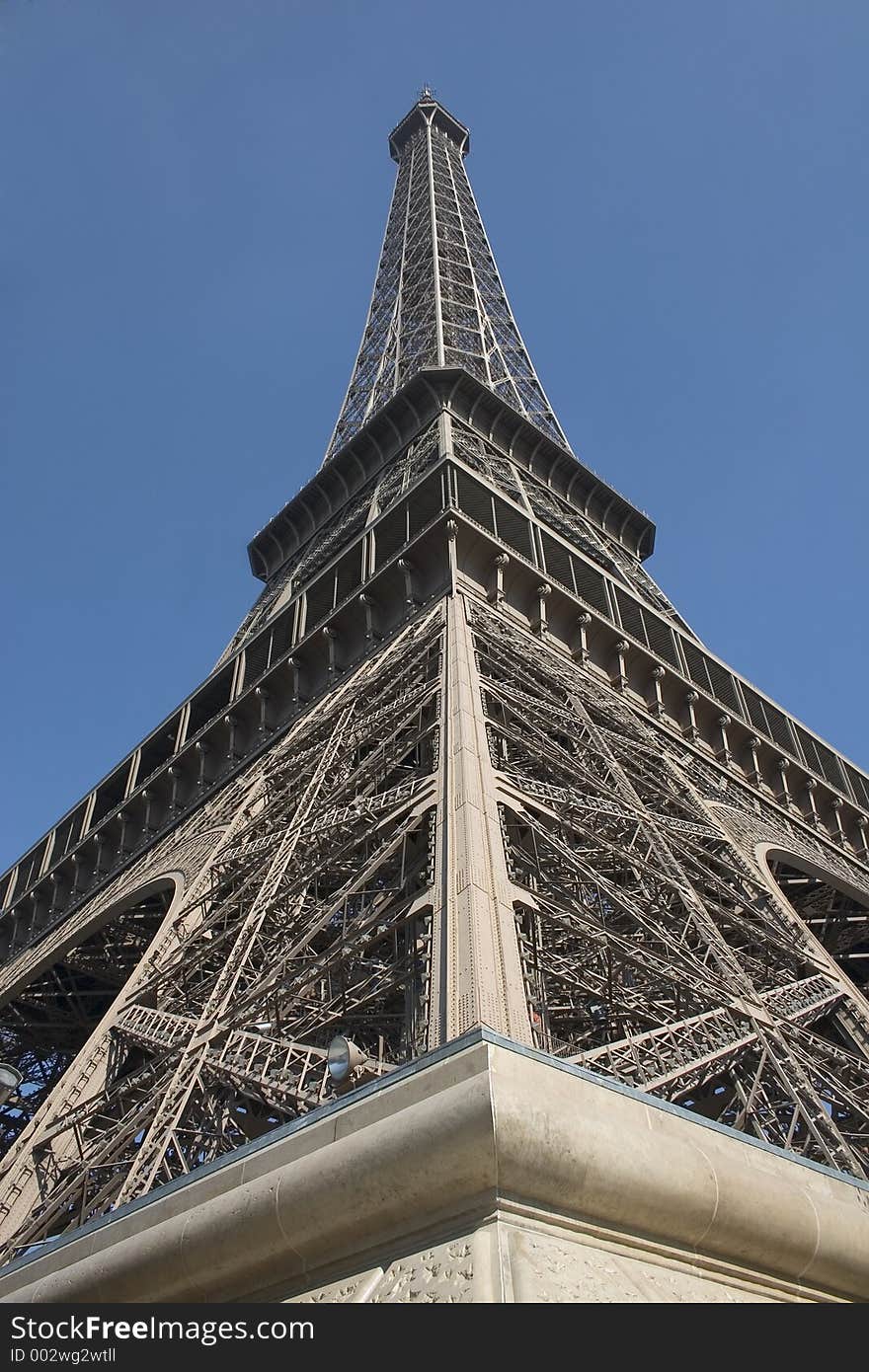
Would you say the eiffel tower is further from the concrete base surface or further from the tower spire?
the tower spire

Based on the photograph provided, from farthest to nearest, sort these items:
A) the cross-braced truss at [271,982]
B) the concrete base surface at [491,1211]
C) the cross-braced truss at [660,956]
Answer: the cross-braced truss at [271,982] → the cross-braced truss at [660,956] → the concrete base surface at [491,1211]

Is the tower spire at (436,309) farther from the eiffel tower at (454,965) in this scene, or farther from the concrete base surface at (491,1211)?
the concrete base surface at (491,1211)

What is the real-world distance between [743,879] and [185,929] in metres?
7.93

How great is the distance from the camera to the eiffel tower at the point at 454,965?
6820mm

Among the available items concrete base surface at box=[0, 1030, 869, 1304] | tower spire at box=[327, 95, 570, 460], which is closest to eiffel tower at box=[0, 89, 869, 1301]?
concrete base surface at box=[0, 1030, 869, 1304]

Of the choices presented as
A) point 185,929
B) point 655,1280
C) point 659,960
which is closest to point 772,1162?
point 655,1280

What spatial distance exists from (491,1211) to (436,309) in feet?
151

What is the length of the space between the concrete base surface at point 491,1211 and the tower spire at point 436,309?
33520 millimetres

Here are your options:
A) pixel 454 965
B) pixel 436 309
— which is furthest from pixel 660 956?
pixel 436 309

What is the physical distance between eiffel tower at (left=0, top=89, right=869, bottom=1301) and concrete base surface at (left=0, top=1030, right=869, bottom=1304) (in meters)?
0.03

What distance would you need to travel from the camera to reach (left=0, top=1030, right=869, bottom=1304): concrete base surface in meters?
6.35

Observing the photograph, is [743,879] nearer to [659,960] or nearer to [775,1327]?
[659,960]

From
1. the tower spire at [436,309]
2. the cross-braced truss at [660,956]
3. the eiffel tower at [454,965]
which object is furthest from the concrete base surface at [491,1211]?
the tower spire at [436,309]

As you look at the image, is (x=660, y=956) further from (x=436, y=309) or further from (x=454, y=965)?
(x=436, y=309)
